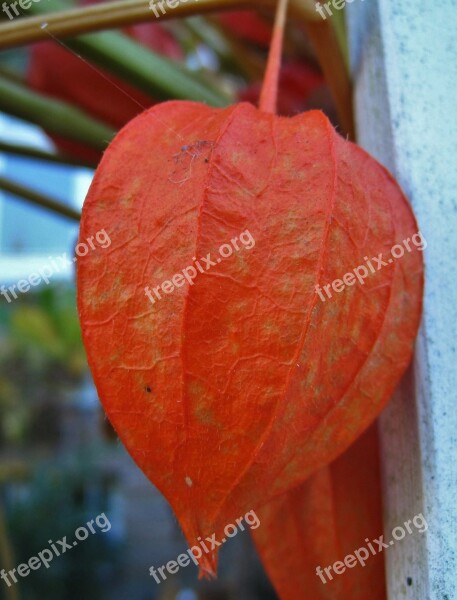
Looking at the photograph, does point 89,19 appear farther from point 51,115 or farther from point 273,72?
point 51,115

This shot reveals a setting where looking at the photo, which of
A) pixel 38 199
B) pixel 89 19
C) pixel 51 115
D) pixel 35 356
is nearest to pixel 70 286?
pixel 35 356

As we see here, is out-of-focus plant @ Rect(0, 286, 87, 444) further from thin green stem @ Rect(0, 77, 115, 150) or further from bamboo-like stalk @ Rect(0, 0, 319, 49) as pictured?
bamboo-like stalk @ Rect(0, 0, 319, 49)

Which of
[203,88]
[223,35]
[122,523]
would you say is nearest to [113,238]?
[203,88]

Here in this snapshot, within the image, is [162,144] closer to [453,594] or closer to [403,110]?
[403,110]

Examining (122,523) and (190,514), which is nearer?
(190,514)

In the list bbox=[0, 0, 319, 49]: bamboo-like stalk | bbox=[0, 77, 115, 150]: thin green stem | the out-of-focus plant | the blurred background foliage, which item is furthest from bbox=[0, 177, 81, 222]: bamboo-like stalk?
the out-of-focus plant

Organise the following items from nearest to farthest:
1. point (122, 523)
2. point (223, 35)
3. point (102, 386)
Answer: point (102, 386), point (223, 35), point (122, 523)
